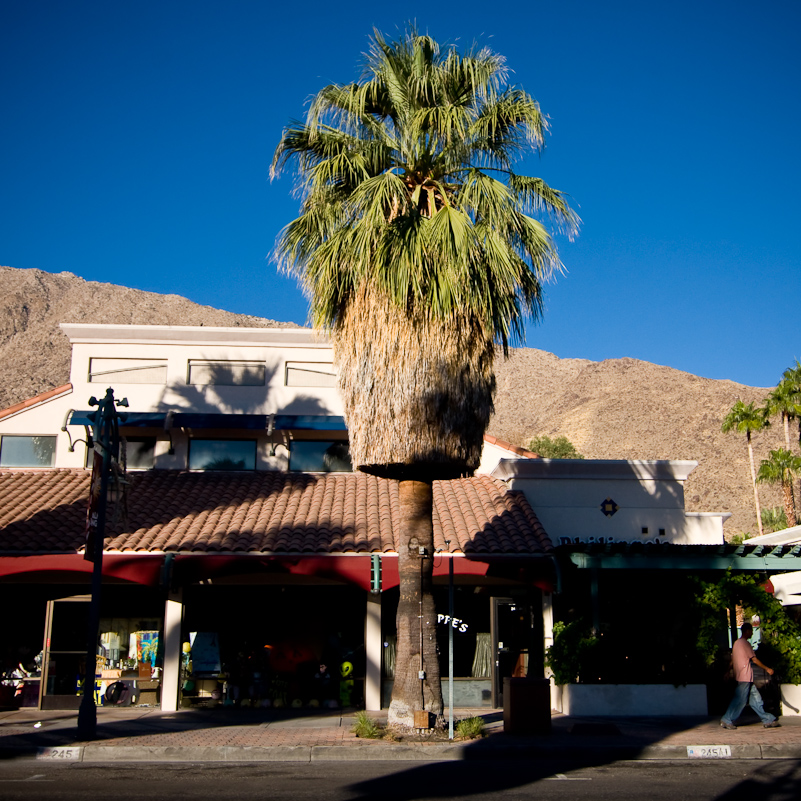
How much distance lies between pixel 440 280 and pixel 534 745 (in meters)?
6.74

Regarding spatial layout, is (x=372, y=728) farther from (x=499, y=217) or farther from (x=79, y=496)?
(x=79, y=496)

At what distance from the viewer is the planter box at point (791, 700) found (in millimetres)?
16297

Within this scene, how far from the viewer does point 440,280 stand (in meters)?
12.8

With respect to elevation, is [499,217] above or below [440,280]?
above

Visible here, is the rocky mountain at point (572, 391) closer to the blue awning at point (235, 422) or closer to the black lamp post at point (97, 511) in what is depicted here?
the blue awning at point (235, 422)

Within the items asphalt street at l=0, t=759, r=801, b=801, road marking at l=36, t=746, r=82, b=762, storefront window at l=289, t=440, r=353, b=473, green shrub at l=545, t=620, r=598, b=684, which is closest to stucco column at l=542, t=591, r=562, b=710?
green shrub at l=545, t=620, r=598, b=684

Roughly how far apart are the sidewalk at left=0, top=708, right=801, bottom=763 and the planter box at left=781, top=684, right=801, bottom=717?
104 centimetres

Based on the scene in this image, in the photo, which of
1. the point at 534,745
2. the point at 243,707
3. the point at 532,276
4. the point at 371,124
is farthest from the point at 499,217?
the point at 243,707

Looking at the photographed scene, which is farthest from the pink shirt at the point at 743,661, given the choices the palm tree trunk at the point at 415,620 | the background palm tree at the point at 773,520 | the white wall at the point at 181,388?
the background palm tree at the point at 773,520

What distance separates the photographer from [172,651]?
1756cm

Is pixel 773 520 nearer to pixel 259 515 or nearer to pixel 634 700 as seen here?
pixel 634 700

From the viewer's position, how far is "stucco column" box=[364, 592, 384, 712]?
57.8ft

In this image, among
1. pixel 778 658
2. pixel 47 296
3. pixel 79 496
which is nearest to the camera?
pixel 778 658

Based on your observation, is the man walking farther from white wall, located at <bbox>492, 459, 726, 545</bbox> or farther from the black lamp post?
the black lamp post
